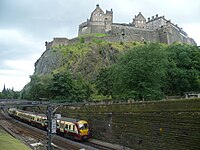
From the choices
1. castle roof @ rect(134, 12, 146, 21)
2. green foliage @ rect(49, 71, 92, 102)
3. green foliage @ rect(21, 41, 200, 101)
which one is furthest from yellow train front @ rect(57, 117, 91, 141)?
castle roof @ rect(134, 12, 146, 21)

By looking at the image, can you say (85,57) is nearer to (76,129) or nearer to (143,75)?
(143,75)

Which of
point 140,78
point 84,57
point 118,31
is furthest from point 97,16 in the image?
point 140,78

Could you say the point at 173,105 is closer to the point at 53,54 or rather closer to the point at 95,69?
the point at 95,69

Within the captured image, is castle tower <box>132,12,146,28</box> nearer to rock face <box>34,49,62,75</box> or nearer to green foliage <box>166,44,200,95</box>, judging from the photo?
rock face <box>34,49,62,75</box>

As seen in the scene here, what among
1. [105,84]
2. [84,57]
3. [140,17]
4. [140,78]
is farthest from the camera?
[140,17]

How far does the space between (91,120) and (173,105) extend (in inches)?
620

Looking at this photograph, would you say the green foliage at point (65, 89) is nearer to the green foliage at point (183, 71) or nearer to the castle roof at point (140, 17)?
the green foliage at point (183, 71)

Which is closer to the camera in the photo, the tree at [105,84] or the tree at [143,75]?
the tree at [143,75]

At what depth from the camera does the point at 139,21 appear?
11619 centimetres

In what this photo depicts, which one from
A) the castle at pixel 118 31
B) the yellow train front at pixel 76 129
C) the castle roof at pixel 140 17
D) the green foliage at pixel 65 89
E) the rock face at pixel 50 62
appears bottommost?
the yellow train front at pixel 76 129

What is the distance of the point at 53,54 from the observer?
302 feet

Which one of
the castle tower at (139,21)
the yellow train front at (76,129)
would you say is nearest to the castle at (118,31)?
the castle tower at (139,21)

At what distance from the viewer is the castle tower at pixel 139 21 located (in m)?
115

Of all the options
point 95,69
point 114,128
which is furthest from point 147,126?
point 95,69
